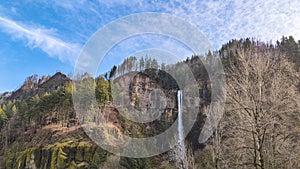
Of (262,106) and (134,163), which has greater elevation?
(262,106)

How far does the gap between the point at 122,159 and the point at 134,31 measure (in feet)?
38.8

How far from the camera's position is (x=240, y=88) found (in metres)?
11.0

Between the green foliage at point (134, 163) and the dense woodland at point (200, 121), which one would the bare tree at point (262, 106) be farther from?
the green foliage at point (134, 163)

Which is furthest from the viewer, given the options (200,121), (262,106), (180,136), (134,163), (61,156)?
(200,121)

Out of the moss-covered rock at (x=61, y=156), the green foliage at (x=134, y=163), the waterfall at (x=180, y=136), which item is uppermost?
the waterfall at (x=180, y=136)

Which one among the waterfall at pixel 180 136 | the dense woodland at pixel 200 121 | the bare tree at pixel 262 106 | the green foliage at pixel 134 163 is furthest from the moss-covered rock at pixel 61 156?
the bare tree at pixel 262 106

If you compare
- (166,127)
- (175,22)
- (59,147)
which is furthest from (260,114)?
(166,127)

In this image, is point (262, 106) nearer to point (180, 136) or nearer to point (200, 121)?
point (180, 136)

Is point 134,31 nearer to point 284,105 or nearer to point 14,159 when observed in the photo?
point 284,105

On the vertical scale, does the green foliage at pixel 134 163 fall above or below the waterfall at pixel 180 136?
below

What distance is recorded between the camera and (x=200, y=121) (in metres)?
37.7

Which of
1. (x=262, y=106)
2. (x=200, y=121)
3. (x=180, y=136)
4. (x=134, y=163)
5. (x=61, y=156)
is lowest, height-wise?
(x=61, y=156)

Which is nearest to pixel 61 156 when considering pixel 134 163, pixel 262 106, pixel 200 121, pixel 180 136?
pixel 180 136

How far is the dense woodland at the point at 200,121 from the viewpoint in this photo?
10.5m
